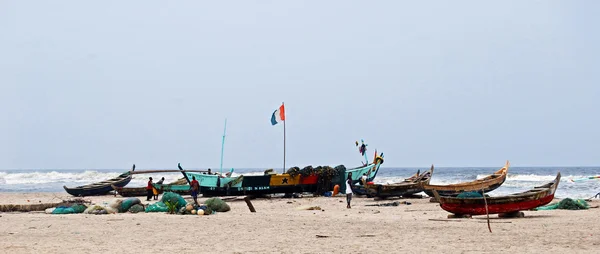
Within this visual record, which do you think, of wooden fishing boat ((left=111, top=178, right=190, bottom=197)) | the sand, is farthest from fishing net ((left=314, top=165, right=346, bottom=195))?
the sand

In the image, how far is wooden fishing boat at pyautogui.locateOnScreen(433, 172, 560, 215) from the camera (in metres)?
15.3

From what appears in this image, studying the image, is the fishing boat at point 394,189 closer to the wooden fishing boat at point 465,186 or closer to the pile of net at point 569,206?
the wooden fishing boat at point 465,186

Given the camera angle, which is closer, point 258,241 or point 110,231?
point 258,241

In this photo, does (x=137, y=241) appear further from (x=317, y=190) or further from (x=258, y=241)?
(x=317, y=190)

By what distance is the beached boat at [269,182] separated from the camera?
26969 mm

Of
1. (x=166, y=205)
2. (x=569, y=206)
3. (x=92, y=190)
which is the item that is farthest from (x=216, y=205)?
(x=92, y=190)

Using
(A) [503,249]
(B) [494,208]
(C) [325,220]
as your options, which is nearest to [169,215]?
(C) [325,220]

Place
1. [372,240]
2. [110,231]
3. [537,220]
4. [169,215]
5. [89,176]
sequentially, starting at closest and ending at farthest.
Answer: [372,240] < [110,231] < [537,220] < [169,215] < [89,176]

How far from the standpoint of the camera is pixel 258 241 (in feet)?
38.5

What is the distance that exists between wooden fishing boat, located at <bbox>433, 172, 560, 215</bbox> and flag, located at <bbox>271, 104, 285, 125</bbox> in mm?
15185

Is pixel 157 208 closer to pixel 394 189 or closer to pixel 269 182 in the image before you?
pixel 269 182

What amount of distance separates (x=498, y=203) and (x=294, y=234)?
5584mm

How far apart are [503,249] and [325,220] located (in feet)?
20.7

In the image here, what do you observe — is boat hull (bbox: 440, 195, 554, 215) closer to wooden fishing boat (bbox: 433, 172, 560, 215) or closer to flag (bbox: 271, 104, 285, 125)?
wooden fishing boat (bbox: 433, 172, 560, 215)
